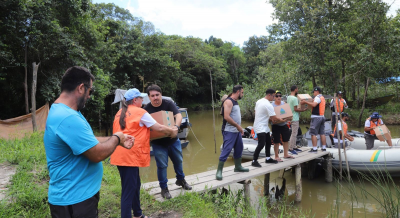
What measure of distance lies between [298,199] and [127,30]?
678 inches

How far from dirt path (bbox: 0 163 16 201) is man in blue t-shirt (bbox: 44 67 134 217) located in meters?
2.39

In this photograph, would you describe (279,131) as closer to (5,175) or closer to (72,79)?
(72,79)

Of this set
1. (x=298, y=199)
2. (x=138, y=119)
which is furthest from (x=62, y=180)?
(x=298, y=199)

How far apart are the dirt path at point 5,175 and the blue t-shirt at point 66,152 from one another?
2398mm

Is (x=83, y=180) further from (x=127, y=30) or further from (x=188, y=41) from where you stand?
(x=188, y=41)

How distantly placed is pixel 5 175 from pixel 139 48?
16069mm

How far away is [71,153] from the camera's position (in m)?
1.67

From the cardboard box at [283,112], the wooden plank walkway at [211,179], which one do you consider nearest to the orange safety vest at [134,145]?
the wooden plank walkway at [211,179]

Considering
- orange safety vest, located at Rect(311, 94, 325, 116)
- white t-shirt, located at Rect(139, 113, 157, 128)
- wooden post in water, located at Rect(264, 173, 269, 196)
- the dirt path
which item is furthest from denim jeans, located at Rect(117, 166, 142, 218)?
orange safety vest, located at Rect(311, 94, 325, 116)

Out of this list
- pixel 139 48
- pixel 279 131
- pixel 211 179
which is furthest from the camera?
pixel 139 48

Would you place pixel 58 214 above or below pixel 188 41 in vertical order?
below

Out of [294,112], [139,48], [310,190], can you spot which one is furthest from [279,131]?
[139,48]

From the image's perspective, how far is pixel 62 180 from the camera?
1.67 metres

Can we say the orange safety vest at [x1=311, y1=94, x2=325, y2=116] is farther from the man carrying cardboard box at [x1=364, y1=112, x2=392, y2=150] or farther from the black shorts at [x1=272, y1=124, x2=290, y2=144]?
the man carrying cardboard box at [x1=364, y1=112, x2=392, y2=150]
